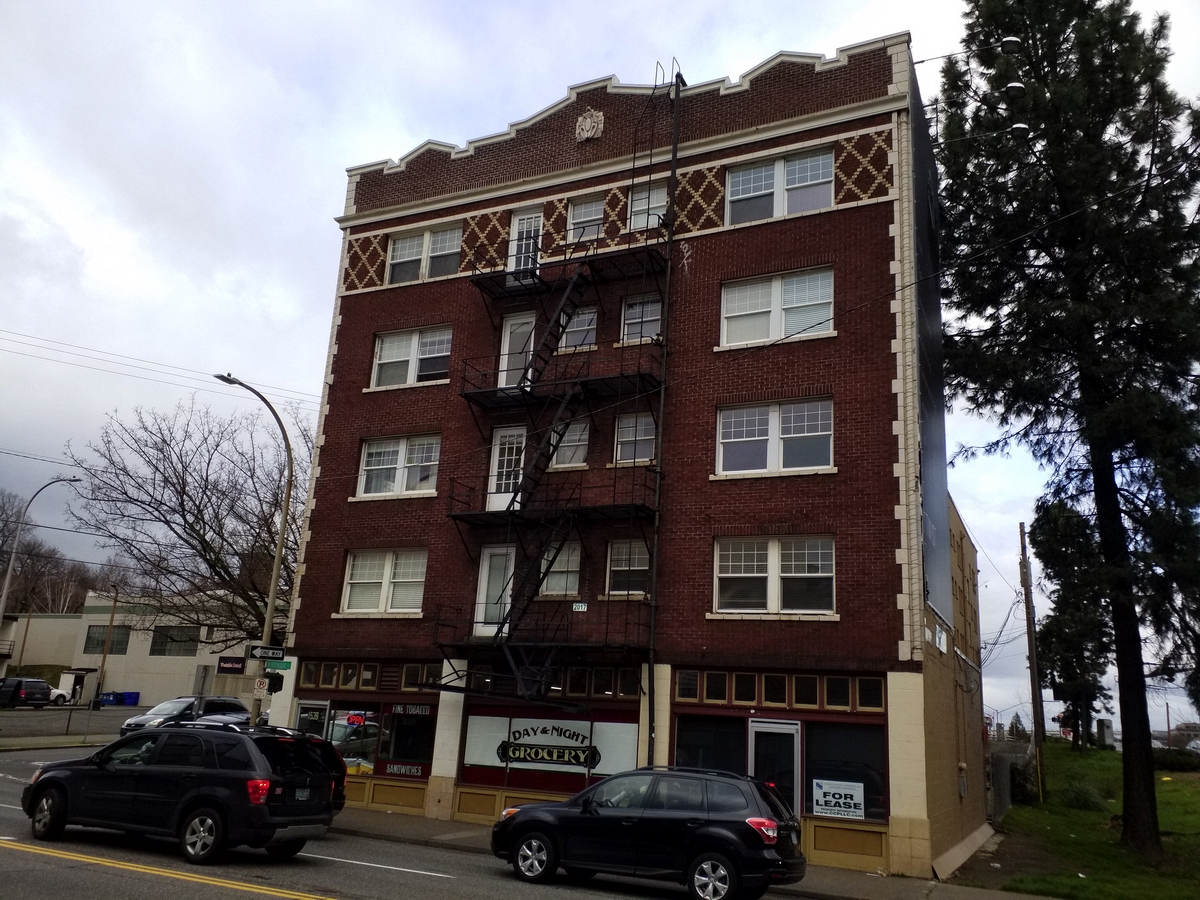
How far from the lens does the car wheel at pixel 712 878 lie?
452 inches

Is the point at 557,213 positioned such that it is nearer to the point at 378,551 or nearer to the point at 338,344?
the point at 338,344

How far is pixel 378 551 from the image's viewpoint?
23125 mm

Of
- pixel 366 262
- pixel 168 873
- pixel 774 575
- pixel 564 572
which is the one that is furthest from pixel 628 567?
pixel 366 262

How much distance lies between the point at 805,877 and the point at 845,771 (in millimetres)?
2361

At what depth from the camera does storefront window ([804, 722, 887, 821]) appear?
1650 cm

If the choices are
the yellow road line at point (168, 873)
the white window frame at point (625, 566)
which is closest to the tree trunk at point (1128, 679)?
the white window frame at point (625, 566)

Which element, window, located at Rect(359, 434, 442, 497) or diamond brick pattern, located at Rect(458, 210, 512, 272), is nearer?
window, located at Rect(359, 434, 442, 497)

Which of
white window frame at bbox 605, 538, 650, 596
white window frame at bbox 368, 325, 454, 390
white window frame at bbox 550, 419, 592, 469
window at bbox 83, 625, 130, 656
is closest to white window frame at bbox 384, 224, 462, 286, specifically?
white window frame at bbox 368, 325, 454, 390

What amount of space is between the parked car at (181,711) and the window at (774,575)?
1709 cm

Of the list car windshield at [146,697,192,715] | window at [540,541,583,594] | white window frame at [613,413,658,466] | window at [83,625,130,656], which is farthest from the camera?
window at [83,625,130,656]

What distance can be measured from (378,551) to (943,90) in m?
18.3

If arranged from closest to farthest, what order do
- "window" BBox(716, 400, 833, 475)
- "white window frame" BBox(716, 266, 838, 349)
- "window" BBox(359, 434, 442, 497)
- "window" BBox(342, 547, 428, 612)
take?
1. "window" BBox(716, 400, 833, 475)
2. "white window frame" BBox(716, 266, 838, 349)
3. "window" BBox(342, 547, 428, 612)
4. "window" BBox(359, 434, 442, 497)

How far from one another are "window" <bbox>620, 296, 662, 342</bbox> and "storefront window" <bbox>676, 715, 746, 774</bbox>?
8250mm

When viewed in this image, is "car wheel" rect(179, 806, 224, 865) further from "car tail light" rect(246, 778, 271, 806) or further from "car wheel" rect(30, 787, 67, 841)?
"car wheel" rect(30, 787, 67, 841)
